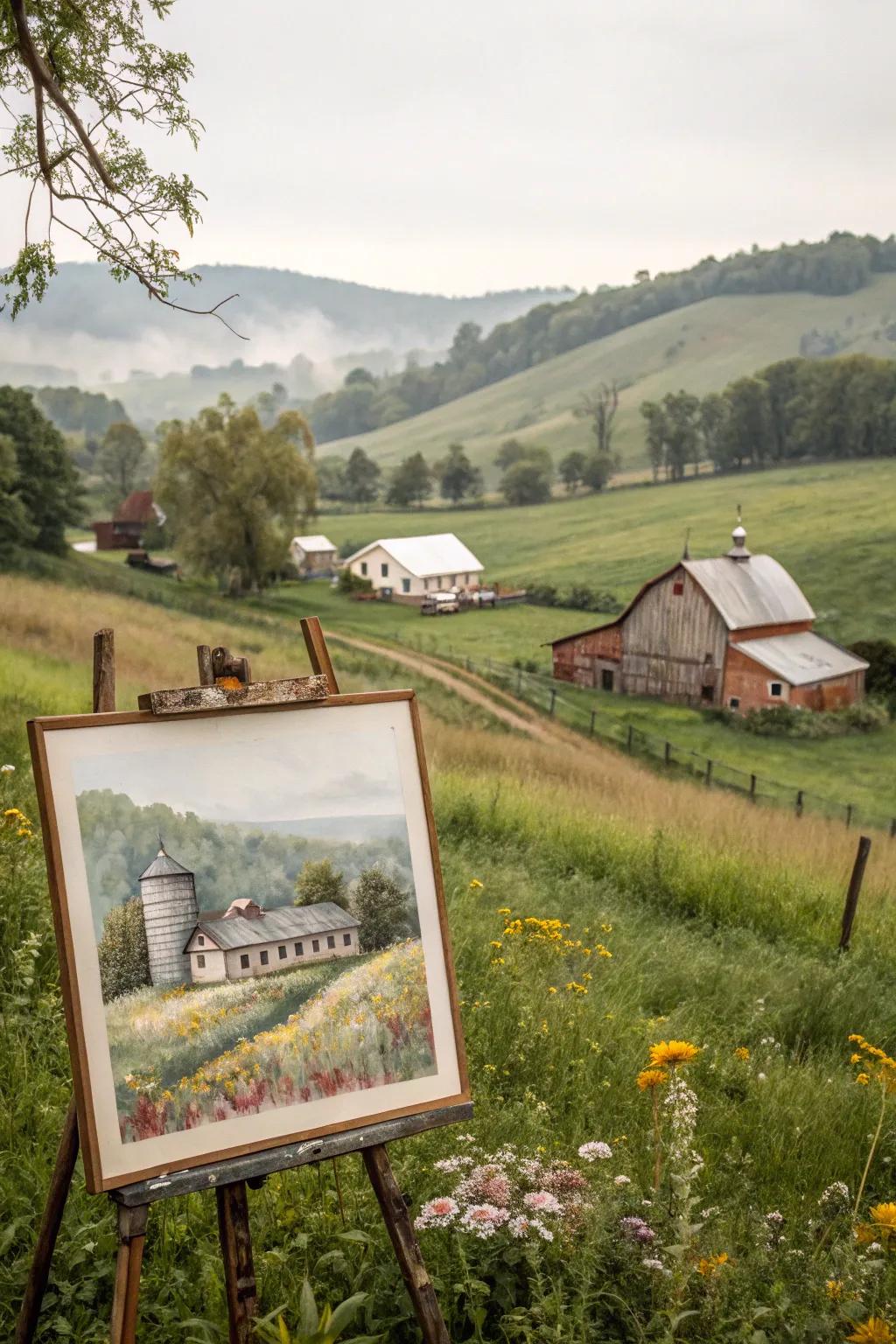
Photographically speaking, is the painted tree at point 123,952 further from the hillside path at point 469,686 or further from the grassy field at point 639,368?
the grassy field at point 639,368

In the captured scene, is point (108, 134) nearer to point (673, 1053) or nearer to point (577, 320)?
point (673, 1053)

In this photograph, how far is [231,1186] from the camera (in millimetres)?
2195

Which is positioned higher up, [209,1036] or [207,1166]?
[209,1036]

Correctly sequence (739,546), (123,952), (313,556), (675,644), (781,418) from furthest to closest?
(781,418) < (313,556) < (739,546) < (675,644) < (123,952)

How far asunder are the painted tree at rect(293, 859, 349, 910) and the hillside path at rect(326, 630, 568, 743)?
743cm

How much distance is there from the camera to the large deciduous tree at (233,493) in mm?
11008

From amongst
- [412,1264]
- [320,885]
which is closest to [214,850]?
[320,885]

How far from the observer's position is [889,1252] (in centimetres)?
299

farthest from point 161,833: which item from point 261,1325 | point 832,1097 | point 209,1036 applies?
point 832,1097

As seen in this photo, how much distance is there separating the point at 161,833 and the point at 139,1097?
1.59ft

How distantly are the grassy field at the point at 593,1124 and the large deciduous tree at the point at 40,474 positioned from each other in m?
3.59

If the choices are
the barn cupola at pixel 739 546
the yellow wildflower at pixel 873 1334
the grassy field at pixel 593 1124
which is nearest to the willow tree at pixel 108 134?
the grassy field at pixel 593 1124

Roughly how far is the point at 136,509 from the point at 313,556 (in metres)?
1.77

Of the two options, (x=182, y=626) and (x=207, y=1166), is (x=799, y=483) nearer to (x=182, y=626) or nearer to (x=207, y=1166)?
(x=182, y=626)
